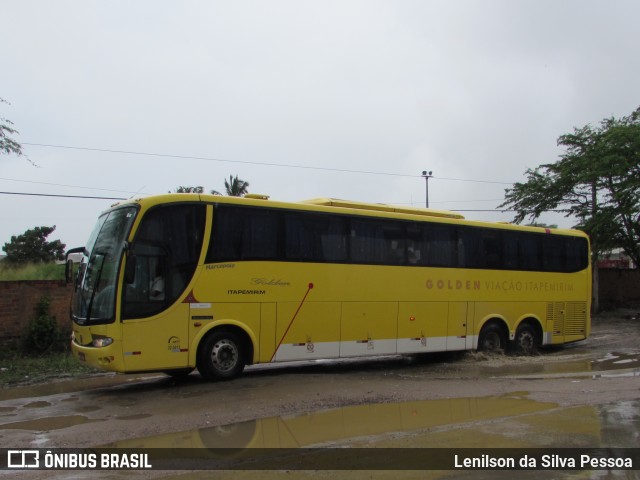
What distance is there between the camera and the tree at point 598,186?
21125 mm

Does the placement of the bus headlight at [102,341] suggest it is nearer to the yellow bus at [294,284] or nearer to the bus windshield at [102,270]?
the yellow bus at [294,284]

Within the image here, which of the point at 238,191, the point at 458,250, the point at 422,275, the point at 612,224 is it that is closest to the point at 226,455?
the point at 422,275

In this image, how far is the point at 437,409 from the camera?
802 cm

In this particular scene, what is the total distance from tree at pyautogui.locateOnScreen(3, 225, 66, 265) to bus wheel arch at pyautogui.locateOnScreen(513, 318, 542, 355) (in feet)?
98.1

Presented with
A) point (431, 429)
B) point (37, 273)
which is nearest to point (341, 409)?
point (431, 429)

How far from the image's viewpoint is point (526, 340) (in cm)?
1455

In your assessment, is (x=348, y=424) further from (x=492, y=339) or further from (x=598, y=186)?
(x=598, y=186)

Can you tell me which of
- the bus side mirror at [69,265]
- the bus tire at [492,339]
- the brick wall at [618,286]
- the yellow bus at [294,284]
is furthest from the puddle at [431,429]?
the brick wall at [618,286]

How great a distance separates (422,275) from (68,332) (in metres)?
9.00

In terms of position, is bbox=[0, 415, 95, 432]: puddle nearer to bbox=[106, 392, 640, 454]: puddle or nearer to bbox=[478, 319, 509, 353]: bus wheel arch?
bbox=[106, 392, 640, 454]: puddle

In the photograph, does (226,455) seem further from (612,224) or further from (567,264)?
(612,224)

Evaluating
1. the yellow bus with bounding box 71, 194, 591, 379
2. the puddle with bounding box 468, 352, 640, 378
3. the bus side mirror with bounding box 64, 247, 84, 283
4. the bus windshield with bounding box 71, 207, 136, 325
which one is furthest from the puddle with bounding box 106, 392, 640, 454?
the bus side mirror with bounding box 64, 247, 84, 283

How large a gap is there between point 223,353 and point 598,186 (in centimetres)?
1867

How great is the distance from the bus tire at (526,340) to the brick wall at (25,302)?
37.4ft
